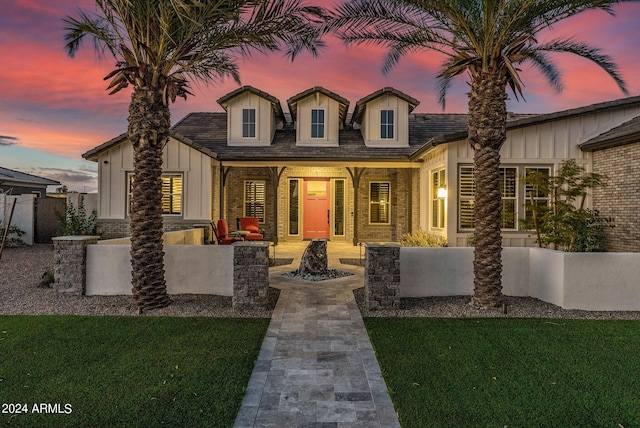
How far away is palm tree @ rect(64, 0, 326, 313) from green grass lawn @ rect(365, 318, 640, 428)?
383 centimetres

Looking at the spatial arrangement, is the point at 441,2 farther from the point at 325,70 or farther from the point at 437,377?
the point at 325,70

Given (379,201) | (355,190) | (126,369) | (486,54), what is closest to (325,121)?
(355,190)

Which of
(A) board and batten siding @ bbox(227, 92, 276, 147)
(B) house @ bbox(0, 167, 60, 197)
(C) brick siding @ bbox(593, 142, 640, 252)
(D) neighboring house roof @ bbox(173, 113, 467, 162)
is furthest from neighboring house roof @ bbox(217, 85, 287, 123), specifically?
(B) house @ bbox(0, 167, 60, 197)

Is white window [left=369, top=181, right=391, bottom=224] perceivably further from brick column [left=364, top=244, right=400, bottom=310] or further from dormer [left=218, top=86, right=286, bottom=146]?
brick column [left=364, top=244, right=400, bottom=310]

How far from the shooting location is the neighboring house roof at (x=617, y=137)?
820 centimetres

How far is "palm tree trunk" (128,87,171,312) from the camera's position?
5859 millimetres

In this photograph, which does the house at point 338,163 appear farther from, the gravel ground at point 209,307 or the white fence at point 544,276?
the gravel ground at point 209,307

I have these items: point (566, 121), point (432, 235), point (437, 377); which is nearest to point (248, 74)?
point (432, 235)

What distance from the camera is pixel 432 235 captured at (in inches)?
422

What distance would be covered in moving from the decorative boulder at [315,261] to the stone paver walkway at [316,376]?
8.17 ft

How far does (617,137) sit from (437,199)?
4453 millimetres

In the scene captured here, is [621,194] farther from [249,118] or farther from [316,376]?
[249,118]

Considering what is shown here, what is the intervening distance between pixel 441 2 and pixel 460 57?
960 mm

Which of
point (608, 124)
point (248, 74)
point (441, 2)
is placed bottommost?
point (608, 124)
